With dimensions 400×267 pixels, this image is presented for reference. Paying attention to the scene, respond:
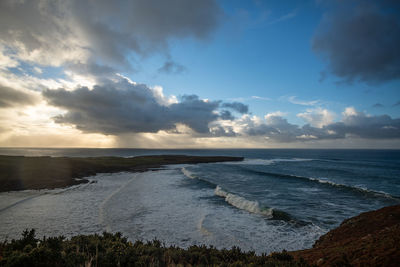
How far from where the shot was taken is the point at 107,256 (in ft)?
18.7

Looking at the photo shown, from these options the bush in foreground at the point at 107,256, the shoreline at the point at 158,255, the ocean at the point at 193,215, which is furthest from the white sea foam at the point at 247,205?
the bush in foreground at the point at 107,256

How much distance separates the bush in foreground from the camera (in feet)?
16.9

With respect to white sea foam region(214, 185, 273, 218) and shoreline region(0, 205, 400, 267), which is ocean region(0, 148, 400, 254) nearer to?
white sea foam region(214, 185, 273, 218)

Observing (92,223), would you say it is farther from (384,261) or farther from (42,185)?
(42,185)

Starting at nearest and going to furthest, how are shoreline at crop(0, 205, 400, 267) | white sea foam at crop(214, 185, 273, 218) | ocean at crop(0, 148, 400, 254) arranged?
shoreline at crop(0, 205, 400, 267)
ocean at crop(0, 148, 400, 254)
white sea foam at crop(214, 185, 273, 218)

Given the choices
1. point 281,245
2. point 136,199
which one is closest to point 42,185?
point 136,199

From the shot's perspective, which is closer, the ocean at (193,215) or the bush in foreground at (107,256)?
the bush in foreground at (107,256)

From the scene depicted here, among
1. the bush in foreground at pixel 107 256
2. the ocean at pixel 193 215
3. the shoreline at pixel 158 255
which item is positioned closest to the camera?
the bush in foreground at pixel 107 256

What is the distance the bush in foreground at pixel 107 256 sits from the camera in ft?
16.9

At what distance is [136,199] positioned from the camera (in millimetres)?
20609

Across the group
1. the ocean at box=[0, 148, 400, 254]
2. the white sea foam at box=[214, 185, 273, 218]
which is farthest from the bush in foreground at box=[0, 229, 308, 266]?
the white sea foam at box=[214, 185, 273, 218]

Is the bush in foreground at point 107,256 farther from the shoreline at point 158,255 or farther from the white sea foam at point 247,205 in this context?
the white sea foam at point 247,205

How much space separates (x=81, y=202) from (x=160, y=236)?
12208 mm

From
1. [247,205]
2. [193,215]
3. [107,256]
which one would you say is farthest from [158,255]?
[247,205]
